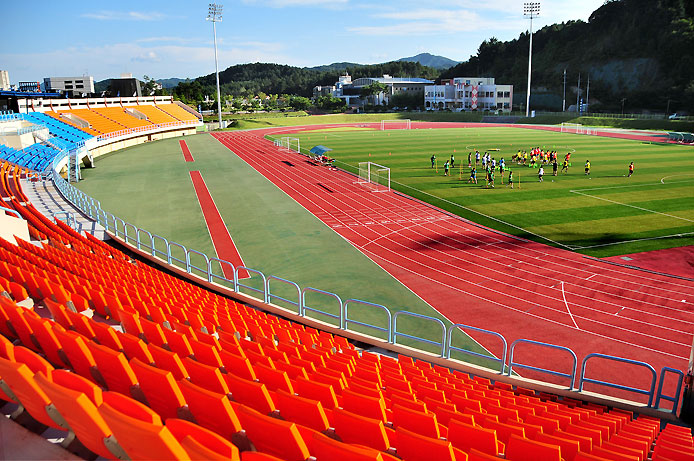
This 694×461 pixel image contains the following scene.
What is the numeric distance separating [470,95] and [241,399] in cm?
14179

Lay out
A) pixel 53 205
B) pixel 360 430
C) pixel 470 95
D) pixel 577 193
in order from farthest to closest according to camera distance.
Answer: pixel 470 95, pixel 577 193, pixel 53 205, pixel 360 430

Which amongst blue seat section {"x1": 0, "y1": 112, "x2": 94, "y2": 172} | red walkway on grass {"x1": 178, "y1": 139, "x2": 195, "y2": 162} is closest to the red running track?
blue seat section {"x1": 0, "y1": 112, "x2": 94, "y2": 172}

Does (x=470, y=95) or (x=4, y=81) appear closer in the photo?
(x=4, y=81)

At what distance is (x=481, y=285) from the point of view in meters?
17.7

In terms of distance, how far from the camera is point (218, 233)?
2394 cm

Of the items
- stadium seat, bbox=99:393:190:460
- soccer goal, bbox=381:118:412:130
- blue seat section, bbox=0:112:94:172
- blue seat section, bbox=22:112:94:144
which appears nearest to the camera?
stadium seat, bbox=99:393:190:460

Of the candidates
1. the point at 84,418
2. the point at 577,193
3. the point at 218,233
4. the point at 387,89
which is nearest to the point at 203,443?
the point at 84,418

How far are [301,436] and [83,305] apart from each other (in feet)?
20.1

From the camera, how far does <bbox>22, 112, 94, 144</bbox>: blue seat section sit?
1932 inches

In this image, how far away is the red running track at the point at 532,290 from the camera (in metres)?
13.5

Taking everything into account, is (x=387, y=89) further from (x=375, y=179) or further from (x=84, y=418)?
(x=84, y=418)

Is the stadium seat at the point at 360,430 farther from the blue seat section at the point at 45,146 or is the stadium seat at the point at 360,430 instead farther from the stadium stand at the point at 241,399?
the blue seat section at the point at 45,146

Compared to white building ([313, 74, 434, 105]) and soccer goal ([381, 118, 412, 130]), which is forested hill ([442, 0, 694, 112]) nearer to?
white building ([313, 74, 434, 105])

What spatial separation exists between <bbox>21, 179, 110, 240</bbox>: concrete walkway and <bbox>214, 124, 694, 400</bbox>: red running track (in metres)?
11.0
